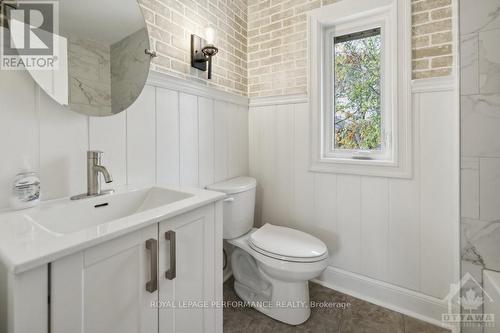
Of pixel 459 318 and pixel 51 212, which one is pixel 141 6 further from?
pixel 459 318

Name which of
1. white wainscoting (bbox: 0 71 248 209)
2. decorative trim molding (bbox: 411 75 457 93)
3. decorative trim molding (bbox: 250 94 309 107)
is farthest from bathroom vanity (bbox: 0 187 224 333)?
decorative trim molding (bbox: 411 75 457 93)

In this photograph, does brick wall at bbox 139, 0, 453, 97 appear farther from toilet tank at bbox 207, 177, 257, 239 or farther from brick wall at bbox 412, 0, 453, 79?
toilet tank at bbox 207, 177, 257, 239

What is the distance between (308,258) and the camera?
135cm

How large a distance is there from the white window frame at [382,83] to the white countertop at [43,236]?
1.28 m

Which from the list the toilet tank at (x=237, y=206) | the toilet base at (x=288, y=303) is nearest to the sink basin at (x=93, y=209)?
the toilet tank at (x=237, y=206)

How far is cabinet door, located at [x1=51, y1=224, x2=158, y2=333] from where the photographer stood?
0.58 metres

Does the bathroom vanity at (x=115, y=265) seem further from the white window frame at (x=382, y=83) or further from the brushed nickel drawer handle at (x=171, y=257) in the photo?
the white window frame at (x=382, y=83)

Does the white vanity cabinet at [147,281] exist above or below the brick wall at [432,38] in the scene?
below

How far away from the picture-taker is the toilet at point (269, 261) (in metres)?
1.37

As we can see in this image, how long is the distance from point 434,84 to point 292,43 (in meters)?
1.03

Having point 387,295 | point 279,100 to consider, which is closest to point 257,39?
point 279,100

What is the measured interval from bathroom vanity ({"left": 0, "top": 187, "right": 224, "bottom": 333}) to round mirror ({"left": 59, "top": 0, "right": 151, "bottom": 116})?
0.45 metres

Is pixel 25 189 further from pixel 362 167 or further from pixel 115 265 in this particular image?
pixel 362 167

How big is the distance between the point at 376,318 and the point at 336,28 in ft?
6.72
